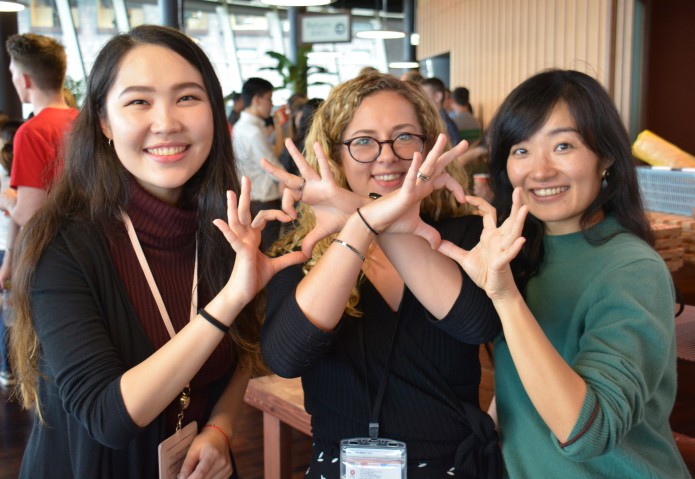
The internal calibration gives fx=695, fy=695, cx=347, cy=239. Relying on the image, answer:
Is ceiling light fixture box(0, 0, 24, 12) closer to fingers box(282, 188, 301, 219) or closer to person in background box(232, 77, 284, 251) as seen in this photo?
person in background box(232, 77, 284, 251)

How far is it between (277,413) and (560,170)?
1256 millimetres

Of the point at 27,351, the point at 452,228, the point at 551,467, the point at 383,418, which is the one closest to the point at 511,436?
the point at 551,467

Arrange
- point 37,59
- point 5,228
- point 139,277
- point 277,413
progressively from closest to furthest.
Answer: point 139,277 → point 277,413 → point 37,59 → point 5,228

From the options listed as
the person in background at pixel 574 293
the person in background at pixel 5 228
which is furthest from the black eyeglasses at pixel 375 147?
the person in background at pixel 5 228

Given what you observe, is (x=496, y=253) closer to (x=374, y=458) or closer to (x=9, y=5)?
(x=374, y=458)

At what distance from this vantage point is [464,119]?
6.87m

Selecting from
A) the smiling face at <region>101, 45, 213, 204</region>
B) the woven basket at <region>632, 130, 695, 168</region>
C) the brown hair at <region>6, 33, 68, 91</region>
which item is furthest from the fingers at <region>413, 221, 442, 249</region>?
the brown hair at <region>6, 33, 68, 91</region>

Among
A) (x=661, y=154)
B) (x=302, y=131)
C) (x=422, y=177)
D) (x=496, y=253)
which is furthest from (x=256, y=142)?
(x=496, y=253)

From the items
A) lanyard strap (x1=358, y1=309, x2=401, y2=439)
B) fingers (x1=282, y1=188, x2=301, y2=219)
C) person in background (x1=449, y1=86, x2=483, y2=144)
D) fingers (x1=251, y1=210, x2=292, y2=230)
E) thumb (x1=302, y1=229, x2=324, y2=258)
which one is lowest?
person in background (x1=449, y1=86, x2=483, y2=144)

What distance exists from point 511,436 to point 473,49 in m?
7.55

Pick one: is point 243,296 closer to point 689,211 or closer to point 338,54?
point 689,211

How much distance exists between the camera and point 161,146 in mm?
1423

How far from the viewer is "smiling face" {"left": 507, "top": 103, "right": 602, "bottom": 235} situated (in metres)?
1.49

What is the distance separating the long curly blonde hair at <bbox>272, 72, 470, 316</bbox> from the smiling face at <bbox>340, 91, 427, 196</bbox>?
0.6 inches
